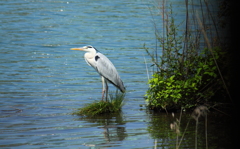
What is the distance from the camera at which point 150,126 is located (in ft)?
23.7

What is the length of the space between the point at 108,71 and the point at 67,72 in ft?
12.7

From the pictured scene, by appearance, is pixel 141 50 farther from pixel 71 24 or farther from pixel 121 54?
pixel 71 24

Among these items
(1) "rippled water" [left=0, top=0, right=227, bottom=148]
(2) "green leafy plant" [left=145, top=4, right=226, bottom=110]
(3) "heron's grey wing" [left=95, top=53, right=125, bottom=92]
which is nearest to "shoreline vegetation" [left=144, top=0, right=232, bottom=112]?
(2) "green leafy plant" [left=145, top=4, right=226, bottom=110]

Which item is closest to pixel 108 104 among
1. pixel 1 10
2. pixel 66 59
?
pixel 66 59

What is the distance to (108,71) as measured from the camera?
29.9 ft

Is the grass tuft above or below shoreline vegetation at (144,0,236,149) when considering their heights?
below

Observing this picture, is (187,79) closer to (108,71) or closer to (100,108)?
(100,108)

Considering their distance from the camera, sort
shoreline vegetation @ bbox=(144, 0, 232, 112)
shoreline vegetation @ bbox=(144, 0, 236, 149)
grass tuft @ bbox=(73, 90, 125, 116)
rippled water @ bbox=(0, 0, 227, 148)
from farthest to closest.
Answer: grass tuft @ bbox=(73, 90, 125, 116), shoreline vegetation @ bbox=(144, 0, 232, 112), shoreline vegetation @ bbox=(144, 0, 236, 149), rippled water @ bbox=(0, 0, 227, 148)

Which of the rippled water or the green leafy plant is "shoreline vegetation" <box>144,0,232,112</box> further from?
the rippled water

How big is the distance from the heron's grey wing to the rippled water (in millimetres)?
437

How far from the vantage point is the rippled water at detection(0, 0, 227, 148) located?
22.5 feet

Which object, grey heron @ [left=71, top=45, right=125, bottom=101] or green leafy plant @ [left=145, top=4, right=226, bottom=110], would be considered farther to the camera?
grey heron @ [left=71, top=45, right=125, bottom=101]

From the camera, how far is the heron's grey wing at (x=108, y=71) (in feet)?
29.8

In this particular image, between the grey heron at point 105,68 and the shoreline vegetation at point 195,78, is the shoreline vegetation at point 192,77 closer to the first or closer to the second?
the shoreline vegetation at point 195,78
